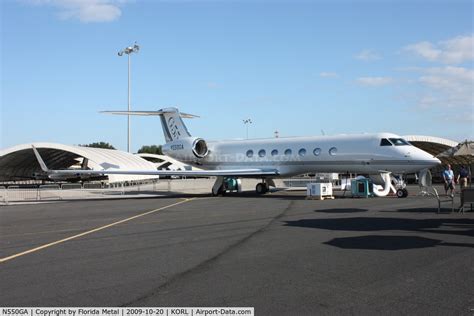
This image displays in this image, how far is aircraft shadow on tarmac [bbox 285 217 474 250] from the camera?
844cm

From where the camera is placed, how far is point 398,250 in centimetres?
788

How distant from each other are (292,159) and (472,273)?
19.1m

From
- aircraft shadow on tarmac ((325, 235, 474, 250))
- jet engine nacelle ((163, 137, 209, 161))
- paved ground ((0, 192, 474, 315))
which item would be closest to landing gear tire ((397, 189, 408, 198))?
paved ground ((0, 192, 474, 315))

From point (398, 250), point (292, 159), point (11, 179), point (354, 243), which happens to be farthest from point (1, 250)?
point (11, 179)

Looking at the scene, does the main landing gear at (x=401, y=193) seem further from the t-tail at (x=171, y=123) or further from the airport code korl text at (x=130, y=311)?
the airport code korl text at (x=130, y=311)

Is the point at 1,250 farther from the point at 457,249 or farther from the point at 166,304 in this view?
A: the point at 457,249

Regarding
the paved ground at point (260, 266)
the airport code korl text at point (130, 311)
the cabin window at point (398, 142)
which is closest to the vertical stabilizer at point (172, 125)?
the cabin window at point (398, 142)

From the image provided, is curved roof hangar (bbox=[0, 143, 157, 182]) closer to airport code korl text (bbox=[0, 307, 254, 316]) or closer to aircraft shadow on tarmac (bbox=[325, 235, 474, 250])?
aircraft shadow on tarmac (bbox=[325, 235, 474, 250])

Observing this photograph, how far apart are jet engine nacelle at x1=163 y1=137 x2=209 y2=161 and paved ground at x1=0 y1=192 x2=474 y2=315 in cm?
1737

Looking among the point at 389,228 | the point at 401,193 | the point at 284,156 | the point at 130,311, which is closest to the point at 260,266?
the point at 130,311

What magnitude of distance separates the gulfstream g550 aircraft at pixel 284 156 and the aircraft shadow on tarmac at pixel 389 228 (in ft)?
32.5

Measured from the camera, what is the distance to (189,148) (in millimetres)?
29734

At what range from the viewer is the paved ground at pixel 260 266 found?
519 centimetres

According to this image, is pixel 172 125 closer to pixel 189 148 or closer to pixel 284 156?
pixel 189 148
